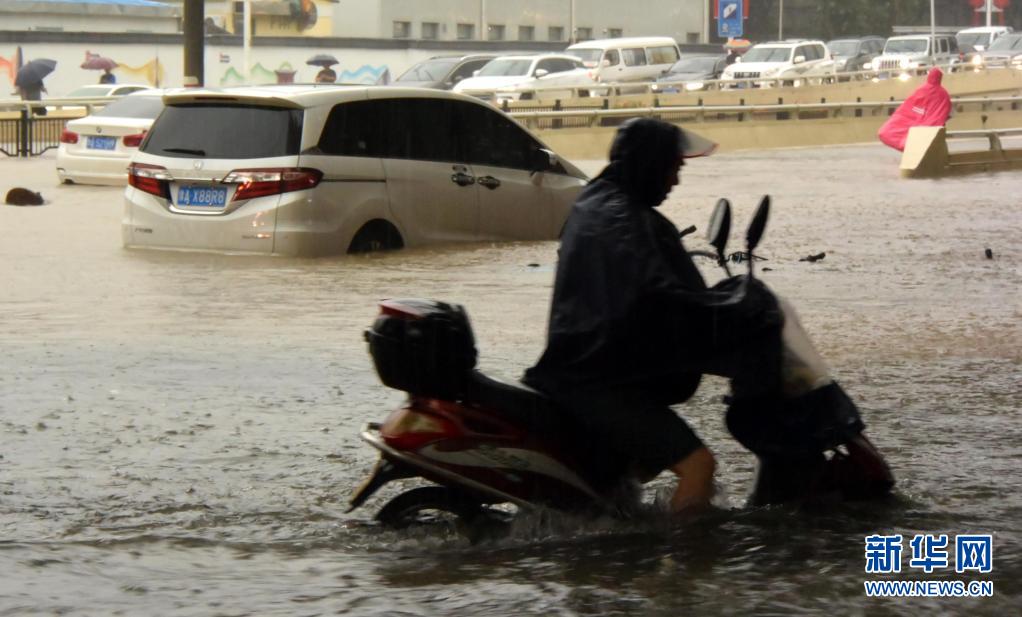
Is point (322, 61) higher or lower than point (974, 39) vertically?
lower

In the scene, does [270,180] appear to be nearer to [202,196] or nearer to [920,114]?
[202,196]

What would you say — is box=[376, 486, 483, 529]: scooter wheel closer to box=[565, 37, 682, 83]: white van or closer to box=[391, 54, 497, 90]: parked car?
box=[391, 54, 497, 90]: parked car

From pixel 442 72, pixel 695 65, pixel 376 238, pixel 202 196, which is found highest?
pixel 695 65

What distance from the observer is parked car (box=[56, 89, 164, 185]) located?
2235 centimetres

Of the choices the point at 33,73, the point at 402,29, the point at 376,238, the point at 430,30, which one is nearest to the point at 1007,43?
the point at 430,30

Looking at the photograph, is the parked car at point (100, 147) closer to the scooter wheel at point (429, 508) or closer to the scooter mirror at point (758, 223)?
the scooter wheel at point (429, 508)

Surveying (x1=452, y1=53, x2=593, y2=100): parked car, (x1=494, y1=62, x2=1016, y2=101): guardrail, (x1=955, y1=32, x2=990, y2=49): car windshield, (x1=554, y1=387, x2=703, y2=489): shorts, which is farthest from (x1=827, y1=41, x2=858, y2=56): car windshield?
(x1=554, y1=387, x2=703, y2=489): shorts

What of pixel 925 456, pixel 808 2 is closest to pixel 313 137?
pixel 925 456

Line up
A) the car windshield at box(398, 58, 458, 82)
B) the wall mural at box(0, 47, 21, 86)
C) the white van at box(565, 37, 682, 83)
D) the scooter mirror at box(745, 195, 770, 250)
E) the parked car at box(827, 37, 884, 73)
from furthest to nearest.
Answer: the parked car at box(827, 37, 884, 73), the wall mural at box(0, 47, 21, 86), the white van at box(565, 37, 682, 83), the car windshield at box(398, 58, 458, 82), the scooter mirror at box(745, 195, 770, 250)

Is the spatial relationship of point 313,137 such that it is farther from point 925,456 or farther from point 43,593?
point 43,593

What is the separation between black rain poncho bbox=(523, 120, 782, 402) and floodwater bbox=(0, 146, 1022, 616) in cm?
57

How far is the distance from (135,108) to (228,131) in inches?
449

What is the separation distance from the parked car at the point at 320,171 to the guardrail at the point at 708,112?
1620cm

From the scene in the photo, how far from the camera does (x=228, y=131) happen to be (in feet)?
41.2
